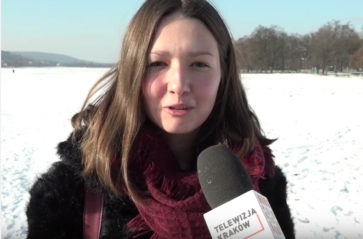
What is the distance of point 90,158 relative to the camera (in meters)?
1.80

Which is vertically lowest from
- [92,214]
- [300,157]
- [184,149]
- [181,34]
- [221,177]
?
[300,157]

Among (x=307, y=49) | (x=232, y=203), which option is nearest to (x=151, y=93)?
(x=232, y=203)

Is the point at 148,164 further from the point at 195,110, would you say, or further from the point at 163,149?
the point at 195,110

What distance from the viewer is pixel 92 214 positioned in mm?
1749

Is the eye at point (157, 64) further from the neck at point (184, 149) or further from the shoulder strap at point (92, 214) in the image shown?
the shoulder strap at point (92, 214)

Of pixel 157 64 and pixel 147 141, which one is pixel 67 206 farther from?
pixel 157 64

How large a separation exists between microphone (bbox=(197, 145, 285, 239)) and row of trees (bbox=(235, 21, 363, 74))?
47673mm

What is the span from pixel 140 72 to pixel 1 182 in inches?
215

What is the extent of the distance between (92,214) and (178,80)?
69cm

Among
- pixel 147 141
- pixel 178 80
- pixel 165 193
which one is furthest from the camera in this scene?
pixel 147 141

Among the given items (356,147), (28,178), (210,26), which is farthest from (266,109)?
(210,26)

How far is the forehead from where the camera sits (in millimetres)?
1701

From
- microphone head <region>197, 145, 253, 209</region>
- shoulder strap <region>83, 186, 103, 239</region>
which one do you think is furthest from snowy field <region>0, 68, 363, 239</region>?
microphone head <region>197, 145, 253, 209</region>

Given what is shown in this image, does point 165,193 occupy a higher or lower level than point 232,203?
lower
